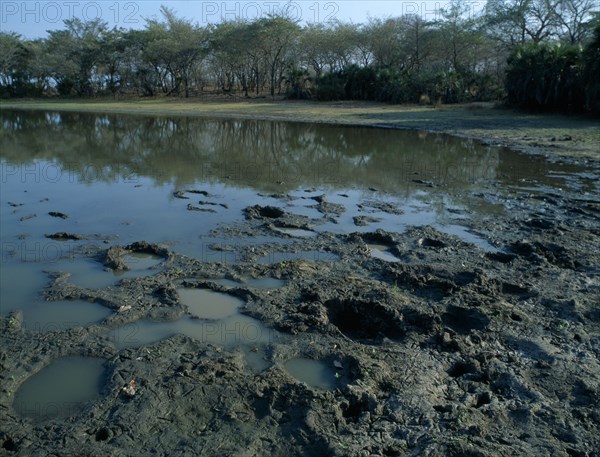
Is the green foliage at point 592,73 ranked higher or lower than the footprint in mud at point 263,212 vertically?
higher

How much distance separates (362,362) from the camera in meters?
4.90

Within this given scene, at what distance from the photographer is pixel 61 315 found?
19.3ft

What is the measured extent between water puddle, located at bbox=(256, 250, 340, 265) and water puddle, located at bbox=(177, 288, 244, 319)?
120cm

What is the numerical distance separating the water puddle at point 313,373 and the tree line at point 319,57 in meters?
29.5

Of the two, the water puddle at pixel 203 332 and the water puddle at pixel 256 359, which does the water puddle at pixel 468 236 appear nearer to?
the water puddle at pixel 203 332

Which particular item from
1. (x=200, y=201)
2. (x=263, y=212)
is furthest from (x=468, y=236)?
(x=200, y=201)

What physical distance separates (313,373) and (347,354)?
388mm

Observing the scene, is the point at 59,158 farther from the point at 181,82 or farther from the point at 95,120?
the point at 181,82

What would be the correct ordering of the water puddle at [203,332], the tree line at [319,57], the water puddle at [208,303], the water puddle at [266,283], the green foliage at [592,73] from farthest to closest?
the tree line at [319,57], the green foliage at [592,73], the water puddle at [266,283], the water puddle at [208,303], the water puddle at [203,332]

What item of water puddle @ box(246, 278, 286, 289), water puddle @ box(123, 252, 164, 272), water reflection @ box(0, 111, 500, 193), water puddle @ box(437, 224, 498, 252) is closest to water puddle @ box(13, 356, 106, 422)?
water puddle @ box(246, 278, 286, 289)

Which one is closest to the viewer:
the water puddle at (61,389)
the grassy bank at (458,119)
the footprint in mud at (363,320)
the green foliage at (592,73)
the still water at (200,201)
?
the water puddle at (61,389)

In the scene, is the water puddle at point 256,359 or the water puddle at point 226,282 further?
the water puddle at point 226,282

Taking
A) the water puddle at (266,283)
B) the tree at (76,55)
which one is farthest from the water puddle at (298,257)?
the tree at (76,55)

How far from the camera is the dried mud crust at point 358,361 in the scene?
3.90m
